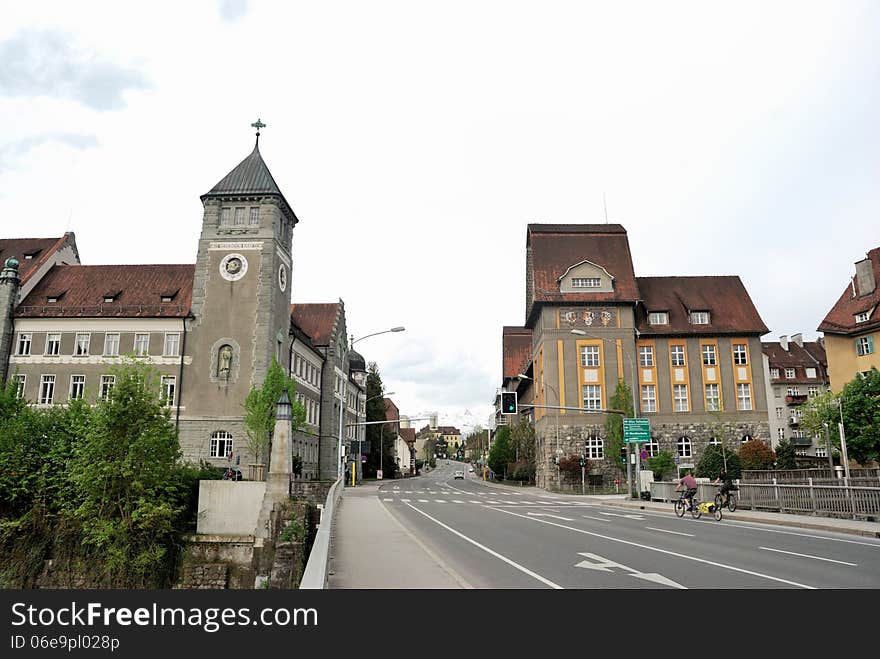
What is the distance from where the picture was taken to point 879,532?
17297 millimetres

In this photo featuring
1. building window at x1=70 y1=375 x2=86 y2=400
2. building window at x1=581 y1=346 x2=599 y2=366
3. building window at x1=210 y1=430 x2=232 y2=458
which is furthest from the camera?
building window at x1=581 y1=346 x2=599 y2=366

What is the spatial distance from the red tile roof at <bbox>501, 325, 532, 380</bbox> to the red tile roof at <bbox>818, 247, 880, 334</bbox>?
46.1 metres

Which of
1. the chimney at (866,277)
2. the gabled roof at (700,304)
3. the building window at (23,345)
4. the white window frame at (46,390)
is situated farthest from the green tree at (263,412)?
the chimney at (866,277)

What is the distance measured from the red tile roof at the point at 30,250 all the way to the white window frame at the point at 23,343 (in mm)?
5153

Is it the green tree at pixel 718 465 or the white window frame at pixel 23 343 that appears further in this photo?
the white window frame at pixel 23 343

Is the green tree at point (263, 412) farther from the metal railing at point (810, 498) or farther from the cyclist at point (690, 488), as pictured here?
the metal railing at point (810, 498)

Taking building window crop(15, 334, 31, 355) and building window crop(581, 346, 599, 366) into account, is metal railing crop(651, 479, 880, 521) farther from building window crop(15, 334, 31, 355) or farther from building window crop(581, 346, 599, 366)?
building window crop(15, 334, 31, 355)

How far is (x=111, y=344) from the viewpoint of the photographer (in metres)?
45.4

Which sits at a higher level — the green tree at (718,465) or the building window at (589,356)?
the building window at (589,356)

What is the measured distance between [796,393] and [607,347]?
3424cm

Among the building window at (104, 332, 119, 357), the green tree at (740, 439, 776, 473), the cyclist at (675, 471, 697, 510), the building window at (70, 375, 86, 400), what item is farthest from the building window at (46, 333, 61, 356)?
the green tree at (740, 439, 776, 473)

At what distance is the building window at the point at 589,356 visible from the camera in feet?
189

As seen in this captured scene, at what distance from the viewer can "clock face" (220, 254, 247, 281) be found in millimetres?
45750
